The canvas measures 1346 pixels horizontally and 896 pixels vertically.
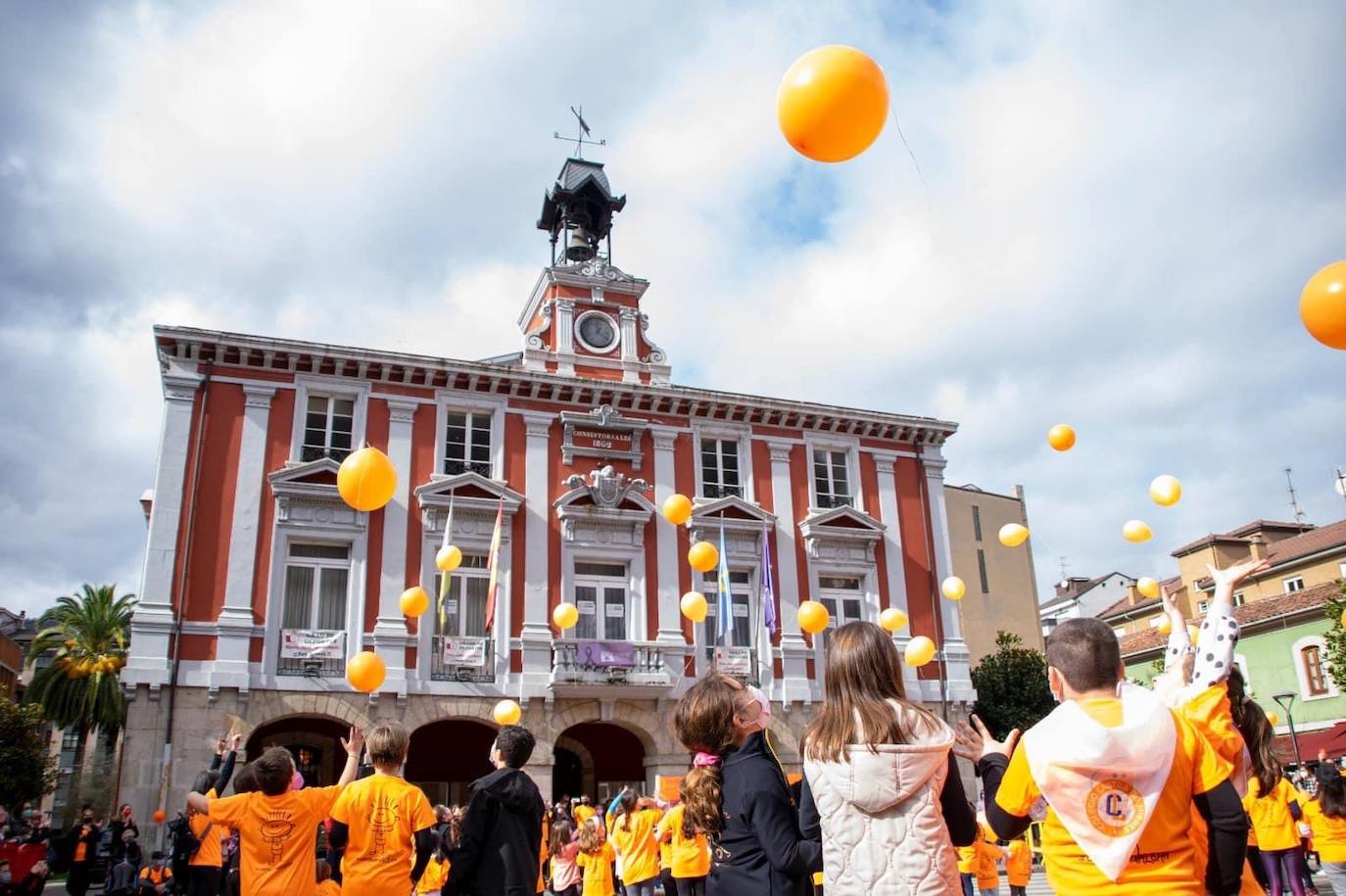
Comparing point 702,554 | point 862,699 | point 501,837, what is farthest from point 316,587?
point 862,699

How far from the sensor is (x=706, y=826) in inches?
189

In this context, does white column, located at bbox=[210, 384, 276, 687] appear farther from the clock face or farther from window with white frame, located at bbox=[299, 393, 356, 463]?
the clock face

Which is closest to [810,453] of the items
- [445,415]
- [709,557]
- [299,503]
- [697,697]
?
[709,557]

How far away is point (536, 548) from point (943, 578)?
12.3m

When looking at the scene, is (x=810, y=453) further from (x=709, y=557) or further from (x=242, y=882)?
Answer: (x=242, y=882)

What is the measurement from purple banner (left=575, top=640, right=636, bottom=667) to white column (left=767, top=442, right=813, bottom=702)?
14.5ft

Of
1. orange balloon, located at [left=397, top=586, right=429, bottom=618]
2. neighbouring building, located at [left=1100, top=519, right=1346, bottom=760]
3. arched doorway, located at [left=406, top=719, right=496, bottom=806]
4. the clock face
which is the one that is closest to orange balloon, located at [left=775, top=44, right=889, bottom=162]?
orange balloon, located at [left=397, top=586, right=429, bottom=618]

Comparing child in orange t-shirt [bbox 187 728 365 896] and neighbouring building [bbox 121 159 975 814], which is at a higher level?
neighbouring building [bbox 121 159 975 814]

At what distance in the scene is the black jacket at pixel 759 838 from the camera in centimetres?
Answer: 444

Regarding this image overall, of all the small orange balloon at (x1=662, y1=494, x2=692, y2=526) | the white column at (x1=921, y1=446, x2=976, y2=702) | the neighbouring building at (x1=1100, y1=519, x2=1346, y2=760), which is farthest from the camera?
the neighbouring building at (x1=1100, y1=519, x2=1346, y2=760)

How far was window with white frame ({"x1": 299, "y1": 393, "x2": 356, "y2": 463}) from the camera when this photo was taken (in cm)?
2541

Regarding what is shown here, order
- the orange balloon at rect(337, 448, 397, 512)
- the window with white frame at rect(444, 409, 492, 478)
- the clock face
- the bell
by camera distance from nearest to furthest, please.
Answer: the orange balloon at rect(337, 448, 397, 512) < the window with white frame at rect(444, 409, 492, 478) < the clock face < the bell

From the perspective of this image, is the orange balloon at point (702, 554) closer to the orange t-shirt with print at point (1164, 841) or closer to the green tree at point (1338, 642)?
the green tree at point (1338, 642)

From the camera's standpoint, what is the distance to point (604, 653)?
2517 cm
